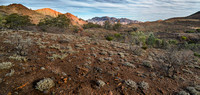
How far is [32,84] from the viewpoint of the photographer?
4.23 meters

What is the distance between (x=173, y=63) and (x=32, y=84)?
1009 centimetres

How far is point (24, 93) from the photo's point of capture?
373 cm

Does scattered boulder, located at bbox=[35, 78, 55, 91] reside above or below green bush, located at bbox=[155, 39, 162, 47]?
above

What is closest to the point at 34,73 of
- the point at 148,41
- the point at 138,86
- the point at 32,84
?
the point at 32,84

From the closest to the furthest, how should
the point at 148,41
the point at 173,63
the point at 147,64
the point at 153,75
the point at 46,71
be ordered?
the point at 46,71 → the point at 153,75 → the point at 173,63 → the point at 147,64 → the point at 148,41

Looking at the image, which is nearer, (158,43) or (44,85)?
(44,85)

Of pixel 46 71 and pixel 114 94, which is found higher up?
pixel 46 71

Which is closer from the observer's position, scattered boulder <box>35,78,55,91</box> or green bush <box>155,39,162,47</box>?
scattered boulder <box>35,78,55,91</box>

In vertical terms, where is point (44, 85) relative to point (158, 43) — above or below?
above

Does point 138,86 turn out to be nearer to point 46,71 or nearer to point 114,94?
point 114,94

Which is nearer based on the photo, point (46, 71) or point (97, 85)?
point (97, 85)

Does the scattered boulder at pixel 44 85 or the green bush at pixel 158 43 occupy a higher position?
the scattered boulder at pixel 44 85

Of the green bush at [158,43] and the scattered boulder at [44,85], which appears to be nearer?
the scattered boulder at [44,85]

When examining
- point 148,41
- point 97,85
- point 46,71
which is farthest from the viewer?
point 148,41
